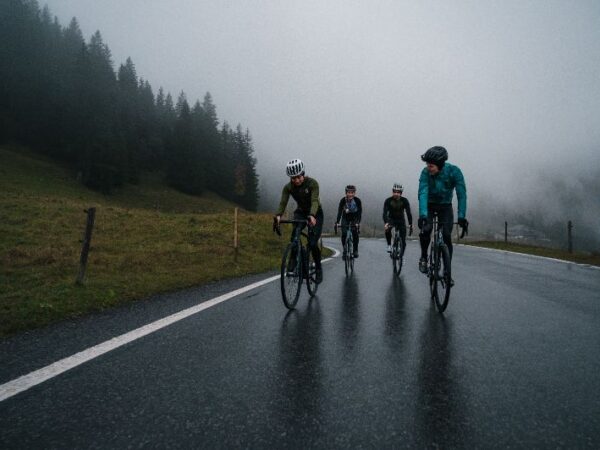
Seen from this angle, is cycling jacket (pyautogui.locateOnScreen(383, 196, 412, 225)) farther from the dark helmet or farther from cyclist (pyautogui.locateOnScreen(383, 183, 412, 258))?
the dark helmet

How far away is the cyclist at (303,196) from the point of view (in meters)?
6.28

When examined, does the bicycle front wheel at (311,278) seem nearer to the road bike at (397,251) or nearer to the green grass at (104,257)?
the green grass at (104,257)

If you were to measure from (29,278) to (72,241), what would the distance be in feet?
22.9

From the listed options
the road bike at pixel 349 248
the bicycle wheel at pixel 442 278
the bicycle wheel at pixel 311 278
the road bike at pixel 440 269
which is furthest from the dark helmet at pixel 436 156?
the road bike at pixel 349 248

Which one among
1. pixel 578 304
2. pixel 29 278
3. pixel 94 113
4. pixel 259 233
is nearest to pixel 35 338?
pixel 29 278

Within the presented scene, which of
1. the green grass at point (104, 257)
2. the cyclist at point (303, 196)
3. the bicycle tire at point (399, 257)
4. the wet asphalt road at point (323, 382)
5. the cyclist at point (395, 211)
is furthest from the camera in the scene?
the cyclist at point (395, 211)

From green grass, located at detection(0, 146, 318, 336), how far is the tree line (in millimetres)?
29901

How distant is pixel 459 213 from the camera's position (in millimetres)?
6215

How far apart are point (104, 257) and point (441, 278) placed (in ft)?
29.9

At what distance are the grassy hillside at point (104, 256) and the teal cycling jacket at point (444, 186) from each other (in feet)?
15.4

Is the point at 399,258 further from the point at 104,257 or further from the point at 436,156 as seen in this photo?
the point at 104,257

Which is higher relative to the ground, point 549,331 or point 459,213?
point 459,213

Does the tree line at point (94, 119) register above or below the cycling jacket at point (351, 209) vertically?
above

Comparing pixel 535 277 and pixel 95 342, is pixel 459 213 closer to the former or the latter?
pixel 535 277
